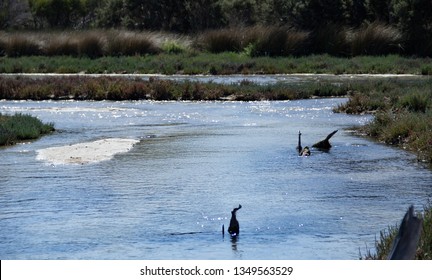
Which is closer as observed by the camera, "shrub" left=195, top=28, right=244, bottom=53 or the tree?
the tree

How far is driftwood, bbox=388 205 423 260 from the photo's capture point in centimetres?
1050

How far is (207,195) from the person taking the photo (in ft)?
63.3

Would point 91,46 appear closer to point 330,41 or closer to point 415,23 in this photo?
point 330,41

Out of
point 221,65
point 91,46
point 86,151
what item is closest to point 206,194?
point 86,151

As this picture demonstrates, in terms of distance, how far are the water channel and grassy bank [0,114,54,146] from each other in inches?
16.9

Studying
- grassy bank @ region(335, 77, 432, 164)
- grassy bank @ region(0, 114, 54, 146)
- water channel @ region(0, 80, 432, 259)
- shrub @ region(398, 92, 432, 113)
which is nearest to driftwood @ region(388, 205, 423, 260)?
water channel @ region(0, 80, 432, 259)

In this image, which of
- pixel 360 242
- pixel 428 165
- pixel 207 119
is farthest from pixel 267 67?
pixel 360 242

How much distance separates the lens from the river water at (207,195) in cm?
1540

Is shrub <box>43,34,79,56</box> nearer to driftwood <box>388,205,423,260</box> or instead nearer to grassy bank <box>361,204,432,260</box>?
grassy bank <box>361,204,432,260</box>

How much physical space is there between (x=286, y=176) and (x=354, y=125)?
987cm

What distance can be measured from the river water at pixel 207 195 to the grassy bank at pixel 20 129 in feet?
1.48

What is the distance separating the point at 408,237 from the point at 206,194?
8.98 metres

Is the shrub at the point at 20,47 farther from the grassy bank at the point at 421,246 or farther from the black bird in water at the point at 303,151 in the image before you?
the grassy bank at the point at 421,246

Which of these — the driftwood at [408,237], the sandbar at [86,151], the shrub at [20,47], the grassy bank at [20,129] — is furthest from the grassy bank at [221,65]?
the driftwood at [408,237]
